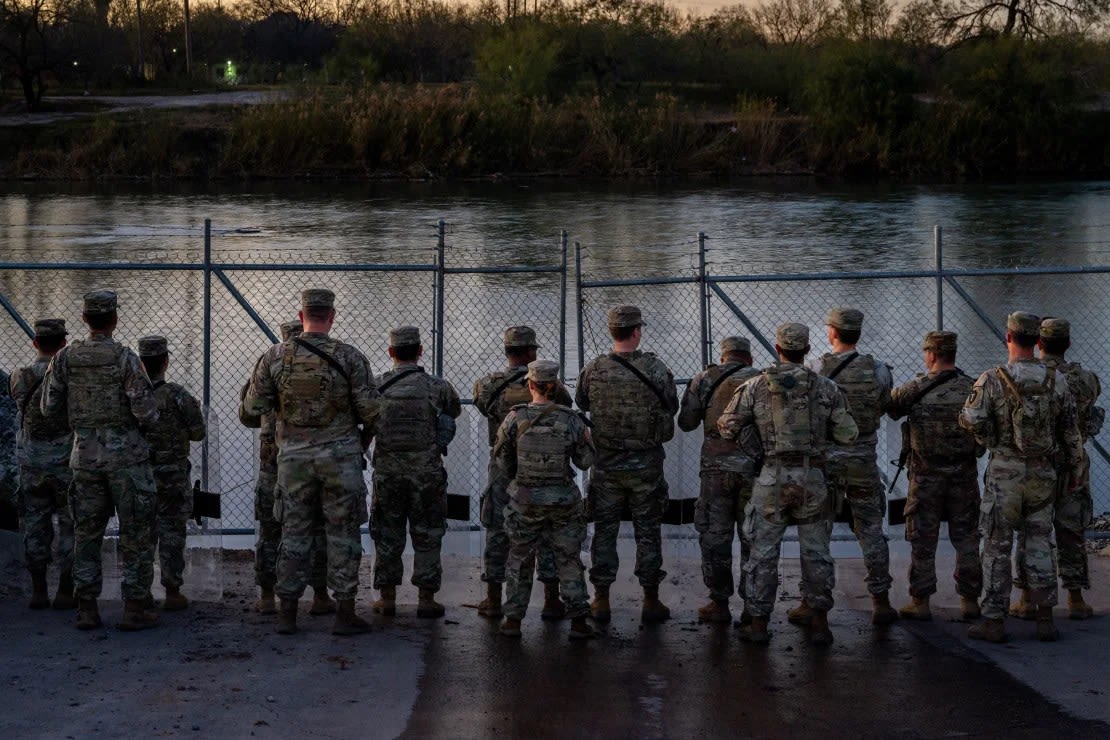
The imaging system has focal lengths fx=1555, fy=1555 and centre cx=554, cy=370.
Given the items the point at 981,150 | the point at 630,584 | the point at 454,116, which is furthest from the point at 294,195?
the point at 630,584

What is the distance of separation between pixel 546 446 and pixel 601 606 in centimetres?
111

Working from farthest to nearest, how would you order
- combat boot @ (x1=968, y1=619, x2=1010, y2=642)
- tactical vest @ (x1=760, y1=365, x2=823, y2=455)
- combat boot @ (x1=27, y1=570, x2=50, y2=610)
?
combat boot @ (x1=27, y1=570, x2=50, y2=610), combat boot @ (x1=968, y1=619, x2=1010, y2=642), tactical vest @ (x1=760, y1=365, x2=823, y2=455)

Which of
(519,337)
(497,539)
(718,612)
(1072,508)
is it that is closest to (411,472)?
(497,539)

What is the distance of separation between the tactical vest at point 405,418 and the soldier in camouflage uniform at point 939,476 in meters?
2.67

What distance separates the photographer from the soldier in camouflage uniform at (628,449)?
885cm

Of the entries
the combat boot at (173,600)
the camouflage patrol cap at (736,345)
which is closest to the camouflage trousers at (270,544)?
the combat boot at (173,600)

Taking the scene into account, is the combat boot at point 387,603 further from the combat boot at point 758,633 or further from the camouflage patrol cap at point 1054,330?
the camouflage patrol cap at point 1054,330

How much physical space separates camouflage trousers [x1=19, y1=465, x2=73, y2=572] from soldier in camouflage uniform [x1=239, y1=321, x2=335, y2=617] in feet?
3.52

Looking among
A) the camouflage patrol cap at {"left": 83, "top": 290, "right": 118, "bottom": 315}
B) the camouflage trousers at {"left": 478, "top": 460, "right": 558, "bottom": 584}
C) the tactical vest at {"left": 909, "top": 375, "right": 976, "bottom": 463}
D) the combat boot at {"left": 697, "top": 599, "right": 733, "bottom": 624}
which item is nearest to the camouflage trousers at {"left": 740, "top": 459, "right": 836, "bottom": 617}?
the combat boot at {"left": 697, "top": 599, "right": 733, "bottom": 624}

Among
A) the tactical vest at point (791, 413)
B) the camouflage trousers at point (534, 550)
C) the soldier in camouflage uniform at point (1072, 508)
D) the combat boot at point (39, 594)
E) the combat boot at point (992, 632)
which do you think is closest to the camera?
the tactical vest at point (791, 413)

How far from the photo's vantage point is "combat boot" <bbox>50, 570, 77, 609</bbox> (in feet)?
29.3

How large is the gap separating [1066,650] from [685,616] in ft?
6.95

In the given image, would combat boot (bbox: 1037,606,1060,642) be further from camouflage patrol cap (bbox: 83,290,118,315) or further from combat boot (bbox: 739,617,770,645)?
camouflage patrol cap (bbox: 83,290,118,315)

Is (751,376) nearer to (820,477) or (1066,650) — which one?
(820,477)
